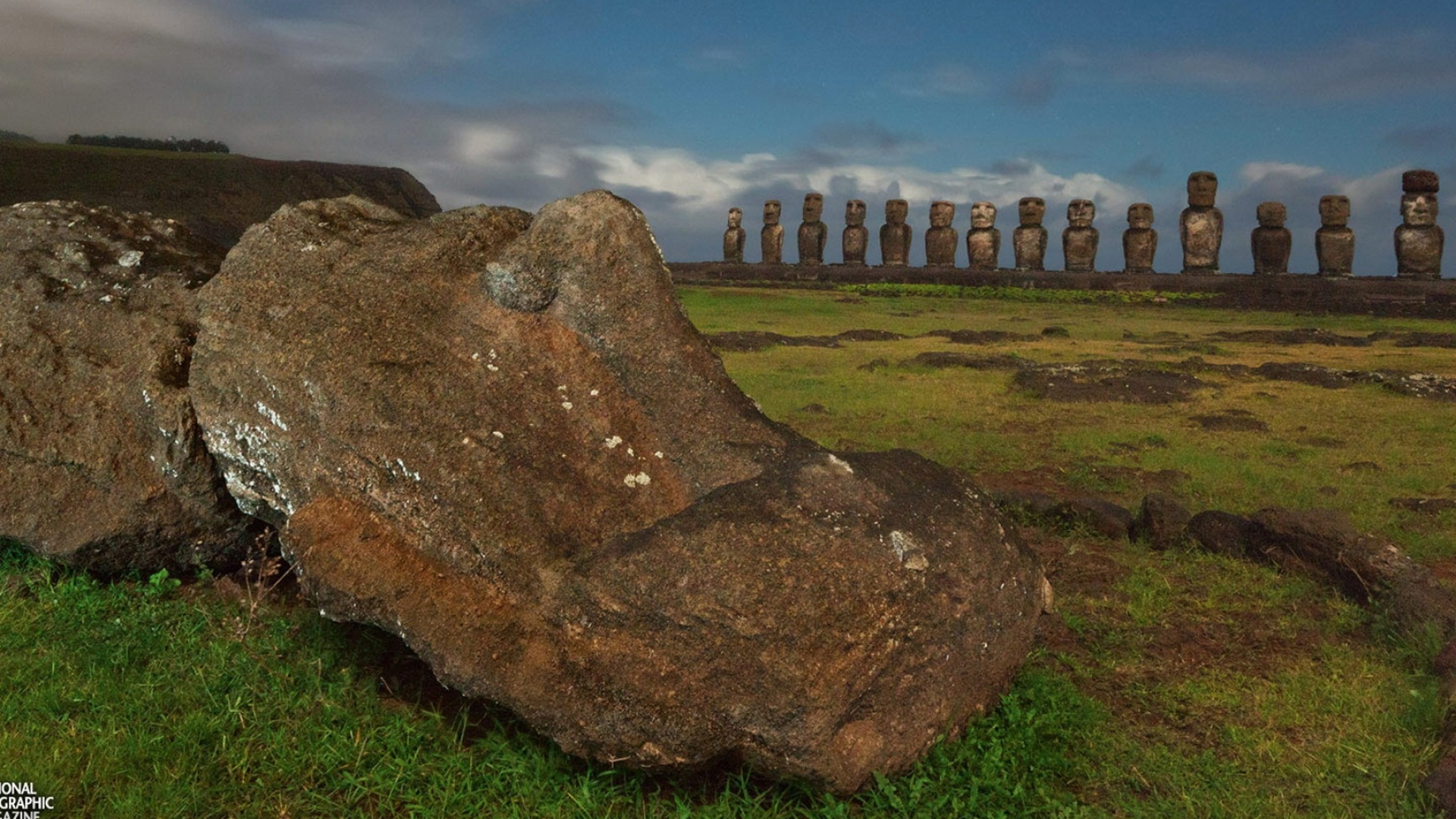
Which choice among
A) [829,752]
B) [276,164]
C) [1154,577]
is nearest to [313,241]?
[829,752]

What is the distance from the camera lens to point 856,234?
38906 mm

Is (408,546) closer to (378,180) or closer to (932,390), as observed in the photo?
(932,390)

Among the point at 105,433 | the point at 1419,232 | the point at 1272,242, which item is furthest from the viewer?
the point at 1272,242

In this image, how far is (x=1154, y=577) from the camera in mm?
5738

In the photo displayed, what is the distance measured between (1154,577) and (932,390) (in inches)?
252

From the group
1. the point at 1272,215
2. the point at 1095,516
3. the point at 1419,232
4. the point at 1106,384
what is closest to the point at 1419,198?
the point at 1419,232

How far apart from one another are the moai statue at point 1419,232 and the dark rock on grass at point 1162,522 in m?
26.6

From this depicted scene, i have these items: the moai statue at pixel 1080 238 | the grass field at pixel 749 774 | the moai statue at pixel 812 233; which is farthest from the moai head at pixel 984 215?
the grass field at pixel 749 774

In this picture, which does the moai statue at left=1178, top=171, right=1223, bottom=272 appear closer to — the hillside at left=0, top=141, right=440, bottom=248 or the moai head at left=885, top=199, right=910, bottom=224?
the moai head at left=885, top=199, right=910, bottom=224

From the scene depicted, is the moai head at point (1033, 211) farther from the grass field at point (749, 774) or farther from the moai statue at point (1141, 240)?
the grass field at point (749, 774)

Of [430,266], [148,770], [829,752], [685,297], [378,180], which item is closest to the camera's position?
[829,752]

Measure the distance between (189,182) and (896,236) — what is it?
2514 cm

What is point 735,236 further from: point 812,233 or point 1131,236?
point 1131,236

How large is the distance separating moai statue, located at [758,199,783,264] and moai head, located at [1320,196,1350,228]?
717 inches
